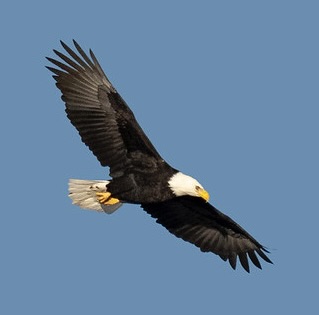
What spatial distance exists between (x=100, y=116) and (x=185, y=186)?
1272mm

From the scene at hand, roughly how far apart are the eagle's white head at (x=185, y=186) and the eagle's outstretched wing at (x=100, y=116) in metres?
0.31

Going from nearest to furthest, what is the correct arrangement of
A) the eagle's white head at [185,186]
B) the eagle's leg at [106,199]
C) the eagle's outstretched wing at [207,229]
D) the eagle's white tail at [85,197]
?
the eagle's white head at [185,186], the eagle's leg at [106,199], the eagle's white tail at [85,197], the eagle's outstretched wing at [207,229]

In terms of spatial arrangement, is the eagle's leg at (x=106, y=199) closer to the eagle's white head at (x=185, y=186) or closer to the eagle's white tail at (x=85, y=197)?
the eagle's white tail at (x=85, y=197)

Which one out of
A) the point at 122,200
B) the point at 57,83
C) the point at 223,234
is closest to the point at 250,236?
the point at 223,234

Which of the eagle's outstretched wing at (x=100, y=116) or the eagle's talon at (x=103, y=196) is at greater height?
the eagle's outstretched wing at (x=100, y=116)

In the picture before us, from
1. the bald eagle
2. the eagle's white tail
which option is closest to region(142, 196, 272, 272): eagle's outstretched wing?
the bald eagle

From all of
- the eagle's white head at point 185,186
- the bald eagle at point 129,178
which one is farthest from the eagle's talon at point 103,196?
the eagle's white head at point 185,186

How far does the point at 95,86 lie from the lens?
14086mm

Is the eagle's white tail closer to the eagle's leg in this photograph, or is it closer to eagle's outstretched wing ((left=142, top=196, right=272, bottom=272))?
the eagle's leg

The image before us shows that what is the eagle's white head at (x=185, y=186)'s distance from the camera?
44.7 ft

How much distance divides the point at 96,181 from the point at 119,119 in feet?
2.72

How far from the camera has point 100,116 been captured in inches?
549

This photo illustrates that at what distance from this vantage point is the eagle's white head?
13633mm

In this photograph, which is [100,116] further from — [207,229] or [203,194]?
[207,229]
